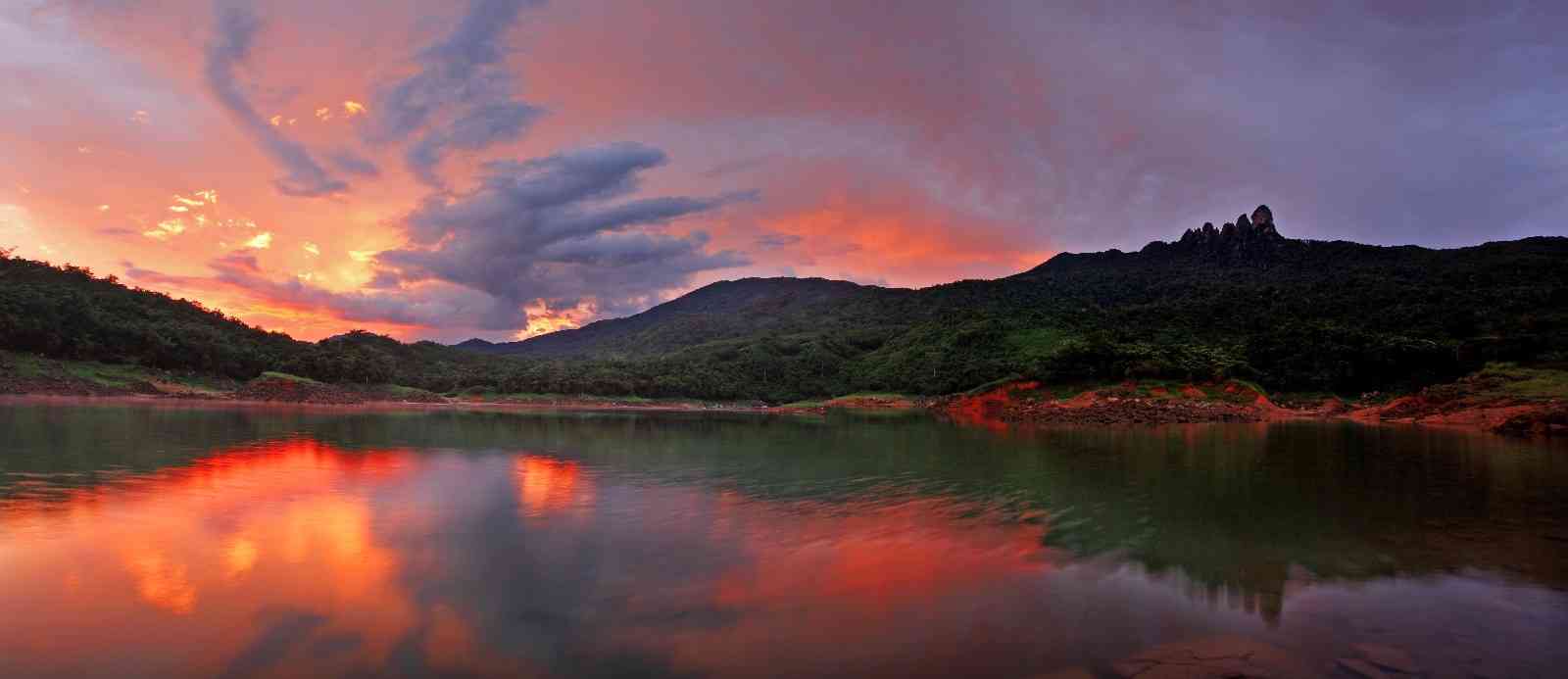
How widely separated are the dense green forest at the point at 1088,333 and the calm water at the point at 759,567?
51900mm

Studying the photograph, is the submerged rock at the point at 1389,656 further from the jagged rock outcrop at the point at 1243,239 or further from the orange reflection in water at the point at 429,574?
the jagged rock outcrop at the point at 1243,239

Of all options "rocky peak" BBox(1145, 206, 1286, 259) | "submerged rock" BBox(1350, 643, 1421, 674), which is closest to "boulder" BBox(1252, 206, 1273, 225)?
"rocky peak" BBox(1145, 206, 1286, 259)

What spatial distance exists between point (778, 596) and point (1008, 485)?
11.6 m

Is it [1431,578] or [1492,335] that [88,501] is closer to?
[1431,578]

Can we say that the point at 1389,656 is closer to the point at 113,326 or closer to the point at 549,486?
the point at 549,486

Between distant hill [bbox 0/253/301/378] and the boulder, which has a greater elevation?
the boulder

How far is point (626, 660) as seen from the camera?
6.71 metres

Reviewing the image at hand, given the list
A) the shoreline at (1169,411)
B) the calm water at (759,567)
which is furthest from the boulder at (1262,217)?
the calm water at (759,567)

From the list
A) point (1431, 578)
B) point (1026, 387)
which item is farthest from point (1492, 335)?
point (1431, 578)

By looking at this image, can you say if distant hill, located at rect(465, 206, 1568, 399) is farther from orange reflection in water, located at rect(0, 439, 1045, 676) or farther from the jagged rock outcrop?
orange reflection in water, located at rect(0, 439, 1045, 676)

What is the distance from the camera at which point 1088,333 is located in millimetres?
82750

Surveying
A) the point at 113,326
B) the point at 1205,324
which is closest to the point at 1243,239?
the point at 1205,324

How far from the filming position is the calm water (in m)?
6.92

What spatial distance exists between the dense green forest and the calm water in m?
51.9
